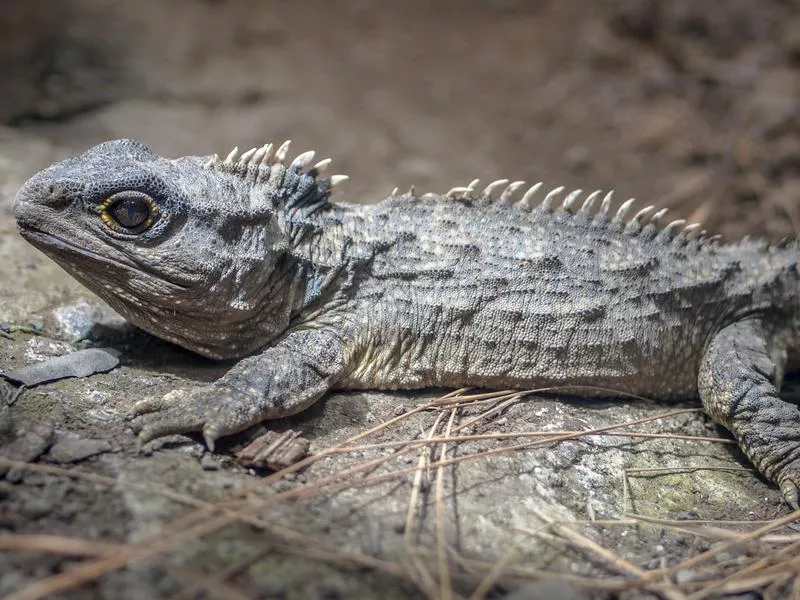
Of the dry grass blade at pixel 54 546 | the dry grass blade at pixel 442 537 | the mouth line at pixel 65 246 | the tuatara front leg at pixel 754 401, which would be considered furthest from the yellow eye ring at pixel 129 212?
the tuatara front leg at pixel 754 401

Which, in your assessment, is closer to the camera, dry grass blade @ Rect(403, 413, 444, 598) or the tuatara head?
dry grass blade @ Rect(403, 413, 444, 598)

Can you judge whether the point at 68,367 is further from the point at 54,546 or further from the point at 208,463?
the point at 54,546

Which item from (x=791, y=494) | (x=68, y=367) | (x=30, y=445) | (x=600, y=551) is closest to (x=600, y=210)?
(x=791, y=494)

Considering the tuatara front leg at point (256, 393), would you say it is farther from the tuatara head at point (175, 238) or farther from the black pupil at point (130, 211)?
the black pupil at point (130, 211)

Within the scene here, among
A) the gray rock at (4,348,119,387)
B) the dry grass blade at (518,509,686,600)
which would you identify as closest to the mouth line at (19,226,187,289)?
the gray rock at (4,348,119,387)

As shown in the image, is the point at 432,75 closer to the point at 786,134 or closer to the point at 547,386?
the point at 786,134

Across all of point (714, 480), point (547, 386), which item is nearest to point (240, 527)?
point (547, 386)

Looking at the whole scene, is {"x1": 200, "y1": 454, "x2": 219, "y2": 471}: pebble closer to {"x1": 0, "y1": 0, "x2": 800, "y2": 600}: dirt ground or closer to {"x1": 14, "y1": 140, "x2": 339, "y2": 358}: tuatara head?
{"x1": 0, "y1": 0, "x2": 800, "y2": 600}: dirt ground

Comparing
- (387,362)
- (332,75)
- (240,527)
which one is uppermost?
(332,75)
